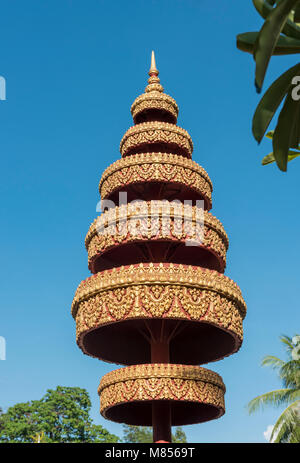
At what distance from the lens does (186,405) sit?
2295cm

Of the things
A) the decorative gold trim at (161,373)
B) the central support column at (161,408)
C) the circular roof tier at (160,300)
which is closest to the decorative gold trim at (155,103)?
the circular roof tier at (160,300)

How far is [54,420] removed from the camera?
41.3 m

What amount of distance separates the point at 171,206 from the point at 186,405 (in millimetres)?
8198

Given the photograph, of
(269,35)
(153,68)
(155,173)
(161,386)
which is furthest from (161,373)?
(153,68)

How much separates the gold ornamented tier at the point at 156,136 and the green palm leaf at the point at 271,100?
61.7 ft

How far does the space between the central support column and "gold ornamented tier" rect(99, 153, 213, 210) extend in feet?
19.4

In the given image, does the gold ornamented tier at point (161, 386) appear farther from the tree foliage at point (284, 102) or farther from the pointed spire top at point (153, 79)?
the pointed spire top at point (153, 79)

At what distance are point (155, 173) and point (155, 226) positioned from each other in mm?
3026

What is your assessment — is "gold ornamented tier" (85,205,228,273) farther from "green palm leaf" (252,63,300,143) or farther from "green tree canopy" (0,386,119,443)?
"green tree canopy" (0,386,119,443)

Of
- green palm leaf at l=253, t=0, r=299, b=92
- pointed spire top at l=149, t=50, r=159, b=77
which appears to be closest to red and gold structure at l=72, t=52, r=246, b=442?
pointed spire top at l=149, t=50, r=159, b=77

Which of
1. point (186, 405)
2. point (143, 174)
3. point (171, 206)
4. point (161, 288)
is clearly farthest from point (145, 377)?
point (143, 174)

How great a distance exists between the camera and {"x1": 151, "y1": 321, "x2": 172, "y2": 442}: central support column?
64.7ft
